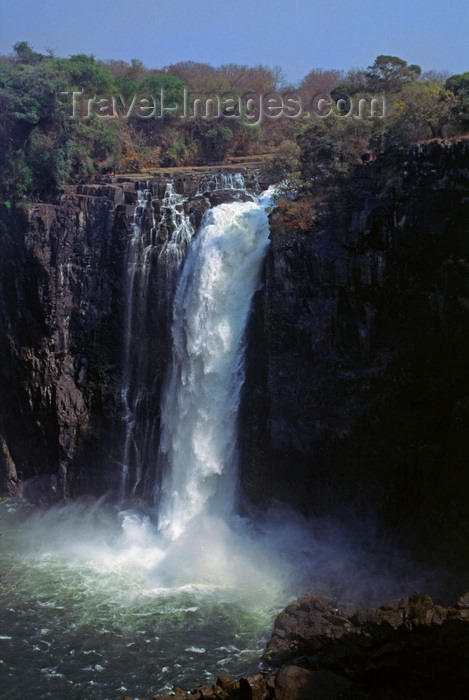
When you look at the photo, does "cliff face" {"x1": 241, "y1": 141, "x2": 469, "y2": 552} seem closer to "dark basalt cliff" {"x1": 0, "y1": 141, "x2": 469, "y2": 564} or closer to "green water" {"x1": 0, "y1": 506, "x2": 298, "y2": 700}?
"dark basalt cliff" {"x1": 0, "y1": 141, "x2": 469, "y2": 564}

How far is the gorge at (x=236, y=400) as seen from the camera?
1842 centimetres

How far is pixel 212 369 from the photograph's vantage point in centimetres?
2230

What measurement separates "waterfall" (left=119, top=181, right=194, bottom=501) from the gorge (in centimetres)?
8

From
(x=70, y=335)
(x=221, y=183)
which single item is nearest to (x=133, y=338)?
(x=70, y=335)

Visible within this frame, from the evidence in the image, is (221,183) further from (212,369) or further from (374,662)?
(374,662)

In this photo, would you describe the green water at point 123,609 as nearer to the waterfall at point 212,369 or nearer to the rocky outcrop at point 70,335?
the waterfall at point 212,369

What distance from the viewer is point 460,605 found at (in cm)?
1455

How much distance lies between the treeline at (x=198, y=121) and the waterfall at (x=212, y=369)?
11.1 feet

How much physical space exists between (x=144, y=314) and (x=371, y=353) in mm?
9056

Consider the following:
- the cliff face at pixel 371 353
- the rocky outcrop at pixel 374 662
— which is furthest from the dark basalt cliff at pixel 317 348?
the rocky outcrop at pixel 374 662

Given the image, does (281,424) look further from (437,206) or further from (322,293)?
(437,206)

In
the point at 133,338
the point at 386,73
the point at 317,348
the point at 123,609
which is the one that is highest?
the point at 386,73

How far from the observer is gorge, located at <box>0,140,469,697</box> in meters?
18.4

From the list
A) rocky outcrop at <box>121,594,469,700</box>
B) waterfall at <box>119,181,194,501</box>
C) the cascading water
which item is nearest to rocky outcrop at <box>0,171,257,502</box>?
waterfall at <box>119,181,194,501</box>
